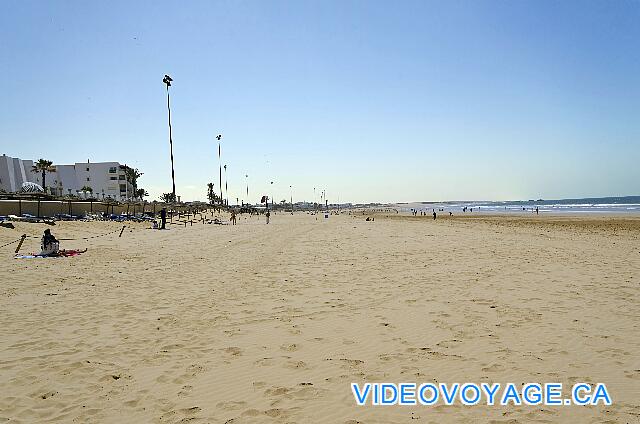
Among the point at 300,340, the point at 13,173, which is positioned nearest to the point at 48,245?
the point at 300,340

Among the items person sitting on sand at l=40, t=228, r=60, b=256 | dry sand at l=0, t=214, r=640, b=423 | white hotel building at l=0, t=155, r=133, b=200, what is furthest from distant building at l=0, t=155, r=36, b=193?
dry sand at l=0, t=214, r=640, b=423

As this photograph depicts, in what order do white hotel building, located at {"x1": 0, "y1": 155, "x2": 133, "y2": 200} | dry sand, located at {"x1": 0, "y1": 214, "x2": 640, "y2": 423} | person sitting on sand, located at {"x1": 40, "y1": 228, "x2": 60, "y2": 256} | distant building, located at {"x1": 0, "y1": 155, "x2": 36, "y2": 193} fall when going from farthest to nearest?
white hotel building, located at {"x1": 0, "y1": 155, "x2": 133, "y2": 200}, distant building, located at {"x1": 0, "y1": 155, "x2": 36, "y2": 193}, person sitting on sand, located at {"x1": 40, "y1": 228, "x2": 60, "y2": 256}, dry sand, located at {"x1": 0, "y1": 214, "x2": 640, "y2": 423}

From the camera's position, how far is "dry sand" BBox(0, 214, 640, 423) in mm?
4383

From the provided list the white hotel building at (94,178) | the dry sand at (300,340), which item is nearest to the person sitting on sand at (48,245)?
the dry sand at (300,340)

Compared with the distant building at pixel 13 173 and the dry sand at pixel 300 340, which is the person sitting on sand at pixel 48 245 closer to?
the dry sand at pixel 300 340

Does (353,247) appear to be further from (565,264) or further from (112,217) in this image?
(112,217)

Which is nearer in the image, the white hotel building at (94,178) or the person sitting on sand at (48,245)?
the person sitting on sand at (48,245)

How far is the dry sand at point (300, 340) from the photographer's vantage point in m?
4.38

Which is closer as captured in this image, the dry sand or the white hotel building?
the dry sand

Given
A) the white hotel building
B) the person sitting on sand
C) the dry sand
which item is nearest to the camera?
the dry sand

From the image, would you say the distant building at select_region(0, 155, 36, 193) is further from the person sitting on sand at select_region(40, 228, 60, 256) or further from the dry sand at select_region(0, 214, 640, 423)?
the dry sand at select_region(0, 214, 640, 423)

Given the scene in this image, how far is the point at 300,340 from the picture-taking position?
653 centimetres

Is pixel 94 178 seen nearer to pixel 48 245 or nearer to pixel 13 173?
pixel 13 173

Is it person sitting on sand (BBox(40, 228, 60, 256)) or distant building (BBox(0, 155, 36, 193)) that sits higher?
distant building (BBox(0, 155, 36, 193))
